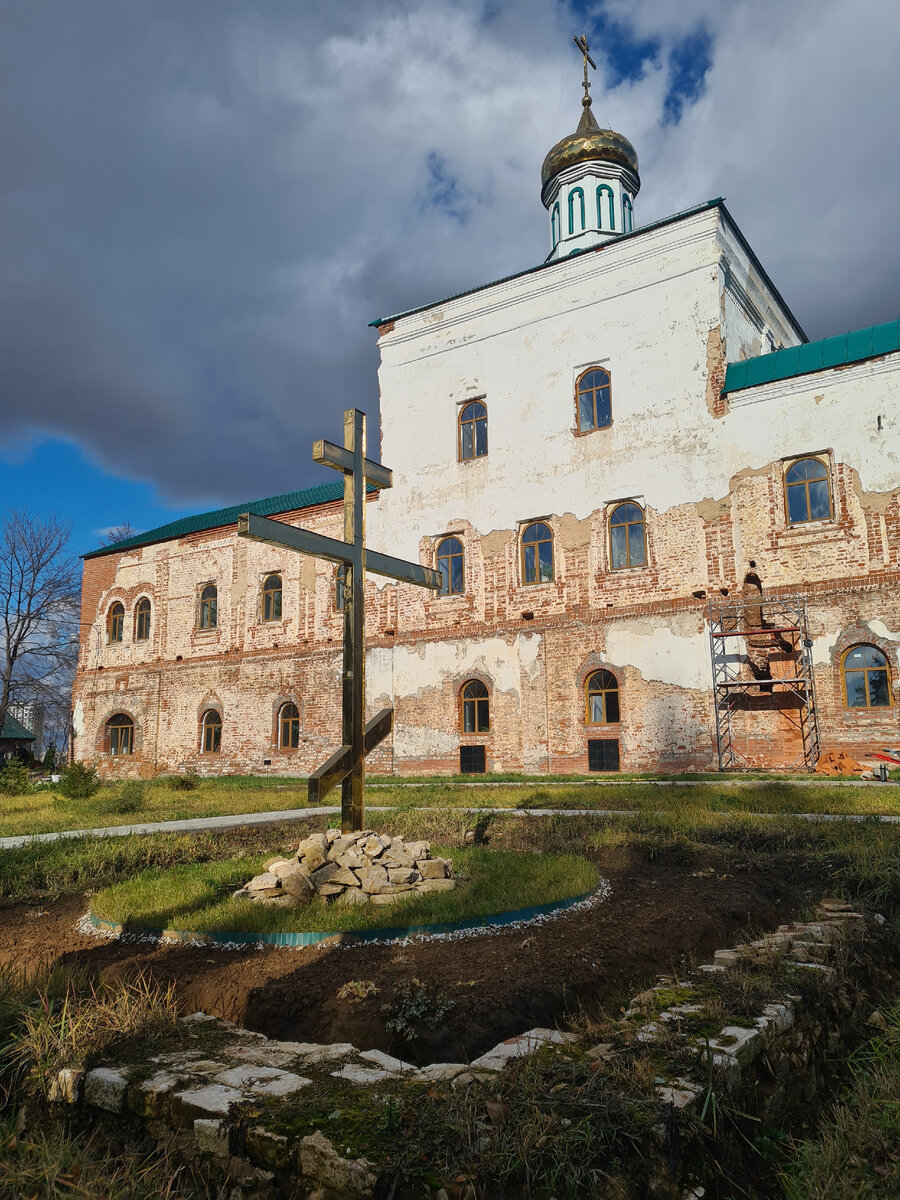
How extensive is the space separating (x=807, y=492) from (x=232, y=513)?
17890mm

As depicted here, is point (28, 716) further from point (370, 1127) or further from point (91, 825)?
point (370, 1127)

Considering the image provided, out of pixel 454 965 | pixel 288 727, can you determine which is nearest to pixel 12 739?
pixel 288 727

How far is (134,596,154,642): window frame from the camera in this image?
2827cm

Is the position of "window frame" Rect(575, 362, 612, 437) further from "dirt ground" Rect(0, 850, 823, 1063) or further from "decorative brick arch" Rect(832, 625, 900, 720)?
"dirt ground" Rect(0, 850, 823, 1063)

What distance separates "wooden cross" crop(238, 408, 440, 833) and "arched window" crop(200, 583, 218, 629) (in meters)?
20.3

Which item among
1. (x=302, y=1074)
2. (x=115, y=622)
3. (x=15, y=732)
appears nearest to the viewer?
(x=302, y=1074)

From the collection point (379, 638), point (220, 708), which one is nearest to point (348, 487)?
point (379, 638)

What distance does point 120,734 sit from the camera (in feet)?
92.9

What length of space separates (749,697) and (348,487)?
12224 millimetres

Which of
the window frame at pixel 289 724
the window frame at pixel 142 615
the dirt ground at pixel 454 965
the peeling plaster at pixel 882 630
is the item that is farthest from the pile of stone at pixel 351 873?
the window frame at pixel 142 615

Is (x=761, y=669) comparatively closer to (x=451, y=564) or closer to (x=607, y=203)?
(x=451, y=564)

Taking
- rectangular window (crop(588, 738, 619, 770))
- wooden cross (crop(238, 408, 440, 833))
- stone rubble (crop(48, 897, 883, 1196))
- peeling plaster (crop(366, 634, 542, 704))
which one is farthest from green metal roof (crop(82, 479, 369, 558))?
stone rubble (crop(48, 897, 883, 1196))

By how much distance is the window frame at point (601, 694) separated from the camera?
1822cm

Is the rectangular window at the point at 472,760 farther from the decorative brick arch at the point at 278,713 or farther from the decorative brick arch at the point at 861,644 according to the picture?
the decorative brick arch at the point at 861,644
